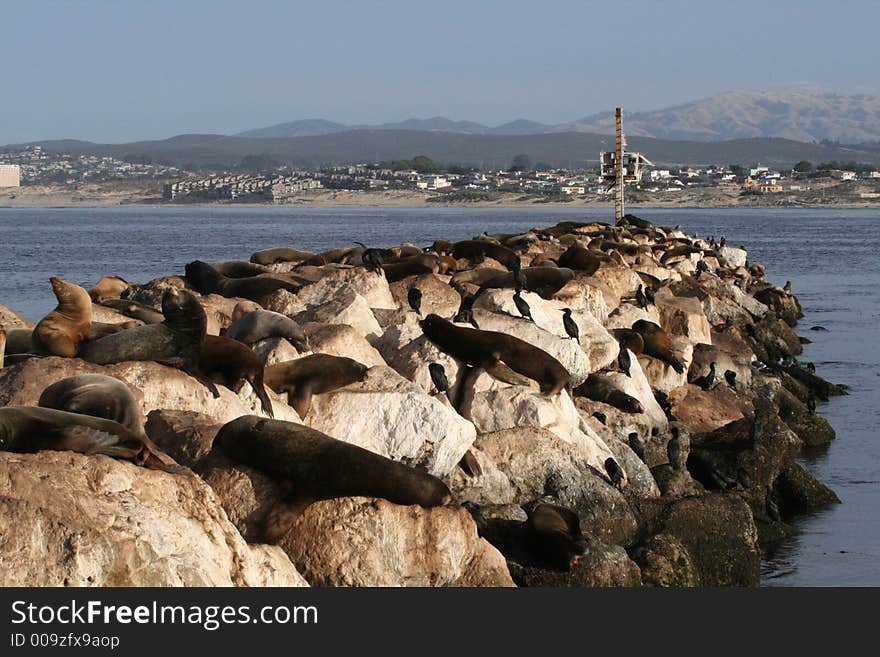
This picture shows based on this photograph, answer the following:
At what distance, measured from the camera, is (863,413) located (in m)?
18.5

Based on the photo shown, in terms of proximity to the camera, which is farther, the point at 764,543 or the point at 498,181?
the point at 498,181

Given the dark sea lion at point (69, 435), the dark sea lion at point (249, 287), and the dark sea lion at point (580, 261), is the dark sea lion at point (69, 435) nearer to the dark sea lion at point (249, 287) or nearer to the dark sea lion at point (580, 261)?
the dark sea lion at point (249, 287)

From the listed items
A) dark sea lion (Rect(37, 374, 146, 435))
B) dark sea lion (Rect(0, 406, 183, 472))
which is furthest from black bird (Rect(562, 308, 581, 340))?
dark sea lion (Rect(0, 406, 183, 472))

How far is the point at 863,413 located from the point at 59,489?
14.5 metres

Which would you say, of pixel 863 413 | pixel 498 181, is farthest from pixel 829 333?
pixel 498 181

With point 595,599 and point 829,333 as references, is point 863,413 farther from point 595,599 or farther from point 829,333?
point 595,599

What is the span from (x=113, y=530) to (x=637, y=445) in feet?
23.9


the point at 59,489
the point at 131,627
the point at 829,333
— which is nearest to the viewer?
the point at 131,627

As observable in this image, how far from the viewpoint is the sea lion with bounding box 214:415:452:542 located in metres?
7.19

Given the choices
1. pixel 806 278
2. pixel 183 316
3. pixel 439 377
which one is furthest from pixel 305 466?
pixel 806 278

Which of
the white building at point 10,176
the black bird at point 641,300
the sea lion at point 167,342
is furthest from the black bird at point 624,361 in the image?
the white building at point 10,176

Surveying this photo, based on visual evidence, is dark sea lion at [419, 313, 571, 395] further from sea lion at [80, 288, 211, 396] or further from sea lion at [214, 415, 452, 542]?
sea lion at [214, 415, 452, 542]

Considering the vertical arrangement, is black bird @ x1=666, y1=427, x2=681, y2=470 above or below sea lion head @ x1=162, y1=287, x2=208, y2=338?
below

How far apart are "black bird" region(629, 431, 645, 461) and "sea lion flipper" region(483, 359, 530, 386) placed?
1.44 m
